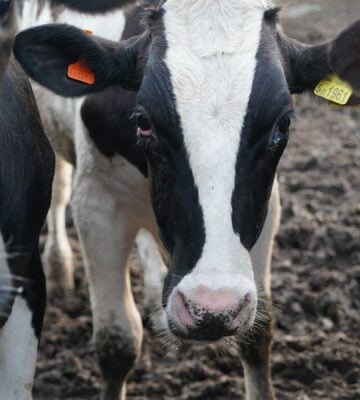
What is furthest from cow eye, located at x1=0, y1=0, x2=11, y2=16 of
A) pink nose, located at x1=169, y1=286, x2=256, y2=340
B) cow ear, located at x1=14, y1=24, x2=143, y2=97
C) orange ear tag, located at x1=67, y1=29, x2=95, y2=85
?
pink nose, located at x1=169, y1=286, x2=256, y2=340

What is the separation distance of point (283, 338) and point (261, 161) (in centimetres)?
217

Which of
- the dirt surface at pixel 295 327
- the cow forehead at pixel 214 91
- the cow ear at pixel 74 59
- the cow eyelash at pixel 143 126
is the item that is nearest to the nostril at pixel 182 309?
the cow forehead at pixel 214 91

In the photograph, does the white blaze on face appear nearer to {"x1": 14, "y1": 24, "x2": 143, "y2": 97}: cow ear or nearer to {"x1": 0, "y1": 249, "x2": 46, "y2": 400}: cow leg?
{"x1": 14, "y1": 24, "x2": 143, "y2": 97}: cow ear

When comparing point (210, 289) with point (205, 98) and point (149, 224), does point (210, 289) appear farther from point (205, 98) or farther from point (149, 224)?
point (149, 224)

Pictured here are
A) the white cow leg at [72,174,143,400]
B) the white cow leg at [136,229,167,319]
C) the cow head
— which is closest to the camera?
the cow head

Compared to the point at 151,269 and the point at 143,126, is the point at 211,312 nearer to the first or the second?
the point at 143,126

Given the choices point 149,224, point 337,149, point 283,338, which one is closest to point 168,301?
point 149,224

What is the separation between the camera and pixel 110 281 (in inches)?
259

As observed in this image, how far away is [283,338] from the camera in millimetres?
7348

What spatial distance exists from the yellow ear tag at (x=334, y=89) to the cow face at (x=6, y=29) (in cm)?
136

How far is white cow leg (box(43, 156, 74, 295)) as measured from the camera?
8141 millimetres

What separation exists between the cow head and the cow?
0.21m

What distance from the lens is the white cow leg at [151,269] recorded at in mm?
7766

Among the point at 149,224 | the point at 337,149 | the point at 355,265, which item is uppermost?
the point at 149,224
